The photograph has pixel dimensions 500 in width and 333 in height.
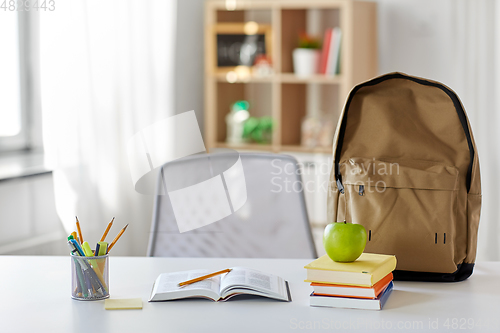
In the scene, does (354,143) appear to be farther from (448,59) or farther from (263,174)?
(448,59)

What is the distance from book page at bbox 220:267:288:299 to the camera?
0.95 metres

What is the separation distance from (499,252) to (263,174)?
1.83 m

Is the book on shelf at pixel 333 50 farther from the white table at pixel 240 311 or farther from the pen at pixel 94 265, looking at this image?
the pen at pixel 94 265

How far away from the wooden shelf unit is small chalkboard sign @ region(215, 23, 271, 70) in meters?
0.05

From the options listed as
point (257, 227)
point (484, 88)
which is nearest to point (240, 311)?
point (257, 227)

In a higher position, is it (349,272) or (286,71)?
(286,71)

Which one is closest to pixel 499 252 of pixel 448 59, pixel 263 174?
pixel 448 59

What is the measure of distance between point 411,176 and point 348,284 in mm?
290

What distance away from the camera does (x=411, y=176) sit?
3.51 feet

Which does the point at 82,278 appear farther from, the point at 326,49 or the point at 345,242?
the point at 326,49

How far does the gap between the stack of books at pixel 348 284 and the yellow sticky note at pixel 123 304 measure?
1.00ft

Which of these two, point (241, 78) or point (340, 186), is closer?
point (340, 186)

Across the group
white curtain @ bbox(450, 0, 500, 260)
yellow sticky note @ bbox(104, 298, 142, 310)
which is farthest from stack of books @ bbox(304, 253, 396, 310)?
white curtain @ bbox(450, 0, 500, 260)

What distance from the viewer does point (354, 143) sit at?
44.8 inches
